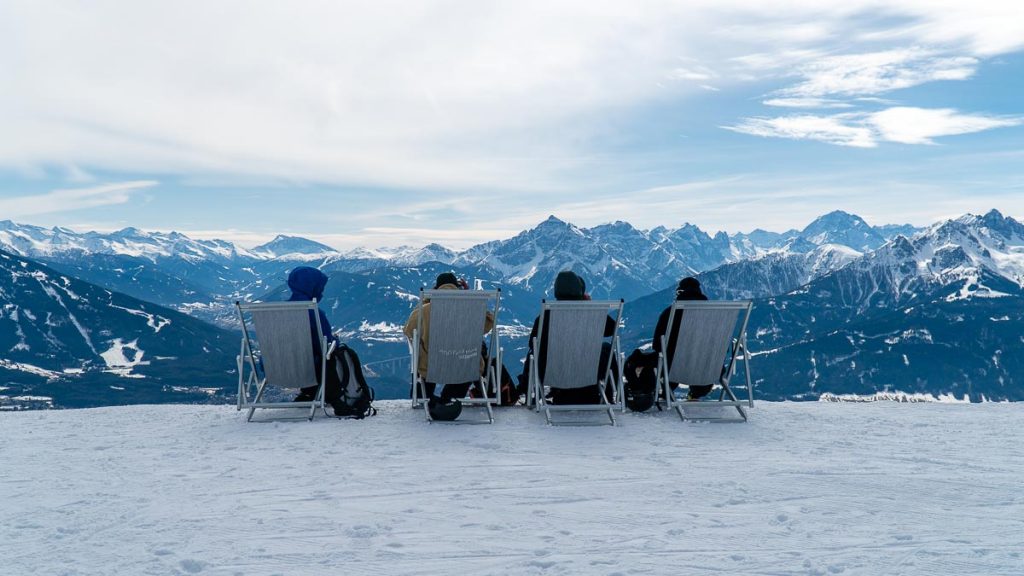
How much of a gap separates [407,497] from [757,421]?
576 cm

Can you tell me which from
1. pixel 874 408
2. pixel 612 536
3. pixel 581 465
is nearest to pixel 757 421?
pixel 874 408

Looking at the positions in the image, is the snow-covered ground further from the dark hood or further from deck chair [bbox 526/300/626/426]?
the dark hood

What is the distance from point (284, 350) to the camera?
31.6ft

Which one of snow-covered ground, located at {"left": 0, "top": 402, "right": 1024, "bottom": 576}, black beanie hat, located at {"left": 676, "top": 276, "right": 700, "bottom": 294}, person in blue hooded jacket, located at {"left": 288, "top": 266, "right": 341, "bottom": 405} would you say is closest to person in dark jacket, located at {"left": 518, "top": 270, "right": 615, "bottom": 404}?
snow-covered ground, located at {"left": 0, "top": 402, "right": 1024, "bottom": 576}

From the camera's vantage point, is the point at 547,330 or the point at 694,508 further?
the point at 547,330

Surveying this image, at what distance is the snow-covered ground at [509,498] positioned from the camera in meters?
4.97

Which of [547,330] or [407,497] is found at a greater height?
[547,330]

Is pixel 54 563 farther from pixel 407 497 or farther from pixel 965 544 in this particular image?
pixel 965 544

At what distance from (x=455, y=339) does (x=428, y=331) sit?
39 centimetres

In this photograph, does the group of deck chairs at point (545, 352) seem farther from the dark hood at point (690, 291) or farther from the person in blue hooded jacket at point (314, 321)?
the dark hood at point (690, 291)

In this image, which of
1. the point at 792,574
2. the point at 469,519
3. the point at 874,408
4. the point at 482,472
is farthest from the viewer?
the point at 874,408

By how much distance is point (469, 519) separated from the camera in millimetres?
5727

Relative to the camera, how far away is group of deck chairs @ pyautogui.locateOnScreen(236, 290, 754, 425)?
9.36 metres

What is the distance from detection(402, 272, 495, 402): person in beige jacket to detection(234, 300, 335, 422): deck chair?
119 cm
